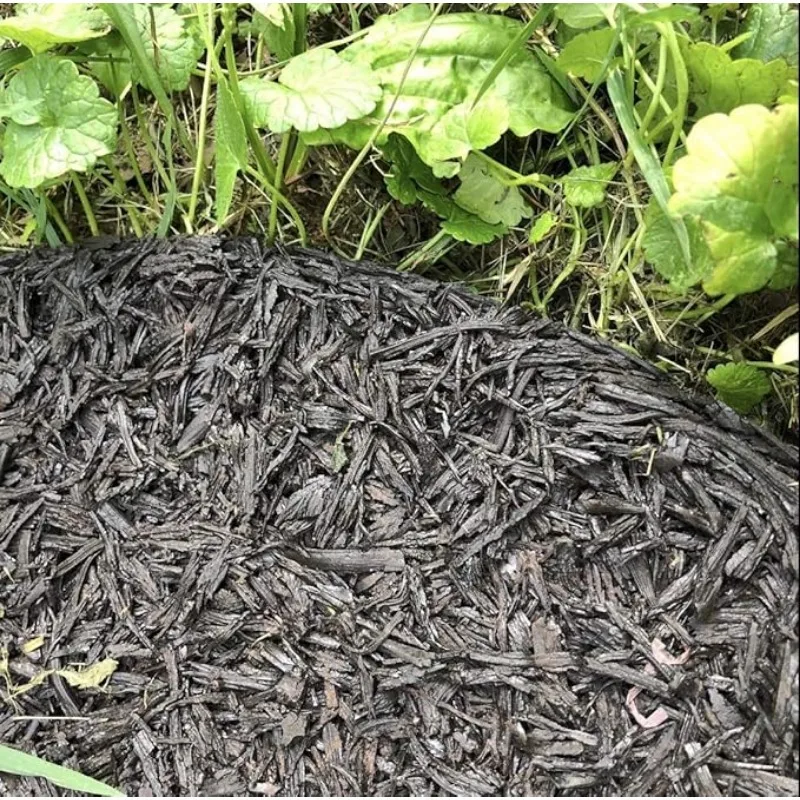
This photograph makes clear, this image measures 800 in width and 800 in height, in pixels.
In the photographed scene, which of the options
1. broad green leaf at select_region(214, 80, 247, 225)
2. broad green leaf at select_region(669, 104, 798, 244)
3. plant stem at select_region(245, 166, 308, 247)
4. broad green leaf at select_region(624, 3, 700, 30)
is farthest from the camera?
plant stem at select_region(245, 166, 308, 247)

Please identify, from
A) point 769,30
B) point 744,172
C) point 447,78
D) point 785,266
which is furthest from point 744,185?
point 447,78

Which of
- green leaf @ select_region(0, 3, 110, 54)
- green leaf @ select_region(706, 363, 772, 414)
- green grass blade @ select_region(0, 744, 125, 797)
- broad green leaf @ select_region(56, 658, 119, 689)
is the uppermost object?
green leaf @ select_region(0, 3, 110, 54)

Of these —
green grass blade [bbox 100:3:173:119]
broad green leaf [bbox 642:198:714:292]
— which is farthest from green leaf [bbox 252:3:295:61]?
broad green leaf [bbox 642:198:714:292]

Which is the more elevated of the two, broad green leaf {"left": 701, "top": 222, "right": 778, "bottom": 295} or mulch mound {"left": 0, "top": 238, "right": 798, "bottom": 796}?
broad green leaf {"left": 701, "top": 222, "right": 778, "bottom": 295}

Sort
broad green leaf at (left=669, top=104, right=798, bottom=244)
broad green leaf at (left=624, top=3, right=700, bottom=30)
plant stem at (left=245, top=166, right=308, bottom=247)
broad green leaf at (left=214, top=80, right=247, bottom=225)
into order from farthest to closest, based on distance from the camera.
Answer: plant stem at (left=245, top=166, right=308, bottom=247)
broad green leaf at (left=214, top=80, right=247, bottom=225)
broad green leaf at (left=624, top=3, right=700, bottom=30)
broad green leaf at (left=669, top=104, right=798, bottom=244)

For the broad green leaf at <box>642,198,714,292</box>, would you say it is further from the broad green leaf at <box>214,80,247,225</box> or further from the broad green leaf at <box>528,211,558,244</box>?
the broad green leaf at <box>214,80,247,225</box>

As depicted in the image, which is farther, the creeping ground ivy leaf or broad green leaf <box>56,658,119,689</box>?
broad green leaf <box>56,658,119,689</box>

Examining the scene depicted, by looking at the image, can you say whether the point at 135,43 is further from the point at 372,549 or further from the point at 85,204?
the point at 372,549
